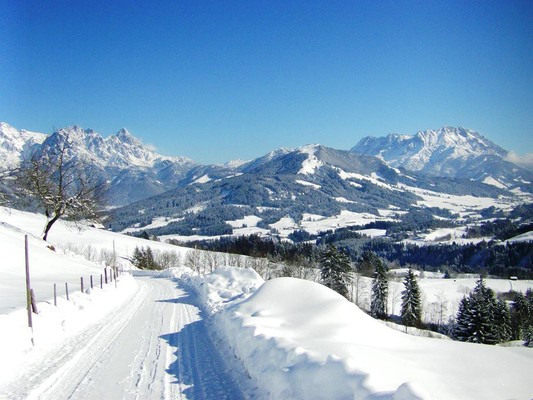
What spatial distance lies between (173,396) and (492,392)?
249 inches

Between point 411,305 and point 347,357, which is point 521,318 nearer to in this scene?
point 411,305

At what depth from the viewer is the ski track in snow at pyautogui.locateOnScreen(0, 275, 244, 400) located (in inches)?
332

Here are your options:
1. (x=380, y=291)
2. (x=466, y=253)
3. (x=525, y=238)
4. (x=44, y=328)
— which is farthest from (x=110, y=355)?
(x=525, y=238)

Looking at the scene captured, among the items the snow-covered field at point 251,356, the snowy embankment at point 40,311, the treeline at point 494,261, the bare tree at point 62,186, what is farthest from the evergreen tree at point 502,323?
the treeline at point 494,261

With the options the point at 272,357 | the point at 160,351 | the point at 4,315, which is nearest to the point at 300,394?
the point at 272,357

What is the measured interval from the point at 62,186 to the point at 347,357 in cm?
3834

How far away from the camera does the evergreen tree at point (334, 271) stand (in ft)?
214

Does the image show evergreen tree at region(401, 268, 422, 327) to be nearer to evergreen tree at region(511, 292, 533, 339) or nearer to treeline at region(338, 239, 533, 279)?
evergreen tree at region(511, 292, 533, 339)

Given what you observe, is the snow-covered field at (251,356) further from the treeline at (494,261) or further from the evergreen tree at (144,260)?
the treeline at (494,261)

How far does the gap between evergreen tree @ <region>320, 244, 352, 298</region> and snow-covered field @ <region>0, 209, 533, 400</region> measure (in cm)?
4984

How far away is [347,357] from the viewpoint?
25.0ft

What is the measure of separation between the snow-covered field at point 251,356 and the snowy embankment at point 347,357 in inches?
1.1

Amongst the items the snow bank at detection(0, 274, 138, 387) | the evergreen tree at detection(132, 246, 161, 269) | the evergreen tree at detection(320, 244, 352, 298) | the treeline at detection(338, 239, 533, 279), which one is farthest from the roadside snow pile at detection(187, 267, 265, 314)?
the treeline at detection(338, 239, 533, 279)

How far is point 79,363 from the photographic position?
411 inches
